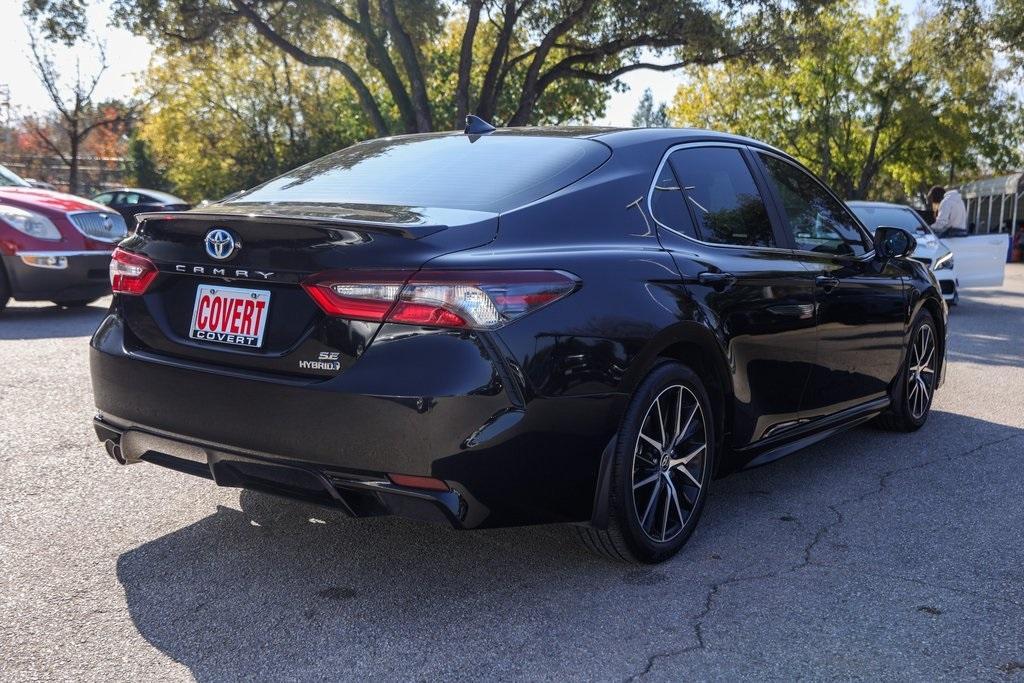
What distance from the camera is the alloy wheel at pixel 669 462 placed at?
12.0 feet

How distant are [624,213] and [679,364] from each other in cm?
57

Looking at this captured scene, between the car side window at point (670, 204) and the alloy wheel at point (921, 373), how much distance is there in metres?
2.52

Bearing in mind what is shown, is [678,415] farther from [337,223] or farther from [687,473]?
[337,223]

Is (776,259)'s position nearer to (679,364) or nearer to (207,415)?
(679,364)

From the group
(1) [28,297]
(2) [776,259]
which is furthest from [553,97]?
(2) [776,259]

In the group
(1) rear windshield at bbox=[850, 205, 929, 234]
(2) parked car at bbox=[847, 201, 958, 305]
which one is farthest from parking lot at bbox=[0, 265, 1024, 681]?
(1) rear windshield at bbox=[850, 205, 929, 234]

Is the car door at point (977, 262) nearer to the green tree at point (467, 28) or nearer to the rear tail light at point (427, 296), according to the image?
the green tree at point (467, 28)

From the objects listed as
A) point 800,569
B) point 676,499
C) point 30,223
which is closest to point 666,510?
point 676,499

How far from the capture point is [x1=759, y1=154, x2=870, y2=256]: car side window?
4.86 metres

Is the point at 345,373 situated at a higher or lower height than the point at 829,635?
higher

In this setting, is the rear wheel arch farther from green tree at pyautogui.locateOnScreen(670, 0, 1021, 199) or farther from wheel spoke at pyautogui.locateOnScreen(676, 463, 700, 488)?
green tree at pyautogui.locateOnScreen(670, 0, 1021, 199)

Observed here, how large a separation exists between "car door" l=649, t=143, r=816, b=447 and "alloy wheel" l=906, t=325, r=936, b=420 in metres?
1.67

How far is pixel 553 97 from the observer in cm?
3381

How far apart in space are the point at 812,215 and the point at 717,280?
1367 millimetres
